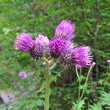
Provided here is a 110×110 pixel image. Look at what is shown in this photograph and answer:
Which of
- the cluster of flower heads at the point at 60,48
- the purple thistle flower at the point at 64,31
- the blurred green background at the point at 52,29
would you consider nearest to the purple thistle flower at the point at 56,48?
the cluster of flower heads at the point at 60,48

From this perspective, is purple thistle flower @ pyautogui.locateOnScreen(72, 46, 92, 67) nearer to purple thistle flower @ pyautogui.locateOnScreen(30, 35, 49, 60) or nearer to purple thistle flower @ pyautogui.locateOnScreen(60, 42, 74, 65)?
purple thistle flower @ pyautogui.locateOnScreen(60, 42, 74, 65)

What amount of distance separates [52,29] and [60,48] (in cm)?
214

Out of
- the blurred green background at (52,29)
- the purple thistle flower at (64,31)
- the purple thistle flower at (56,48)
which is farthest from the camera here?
the blurred green background at (52,29)

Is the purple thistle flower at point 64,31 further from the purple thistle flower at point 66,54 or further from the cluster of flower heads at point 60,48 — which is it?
the purple thistle flower at point 66,54

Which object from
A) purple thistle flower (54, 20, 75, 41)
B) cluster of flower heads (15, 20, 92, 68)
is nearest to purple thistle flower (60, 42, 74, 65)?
cluster of flower heads (15, 20, 92, 68)

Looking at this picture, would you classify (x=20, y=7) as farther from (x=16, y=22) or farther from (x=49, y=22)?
(x=49, y=22)

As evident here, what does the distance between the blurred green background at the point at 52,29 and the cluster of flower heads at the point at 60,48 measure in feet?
4.48

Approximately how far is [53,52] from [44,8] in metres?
3.54

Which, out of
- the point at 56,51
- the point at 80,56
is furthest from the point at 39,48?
the point at 80,56

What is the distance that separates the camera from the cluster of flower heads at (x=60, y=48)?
828 mm

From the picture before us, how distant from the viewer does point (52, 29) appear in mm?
2887

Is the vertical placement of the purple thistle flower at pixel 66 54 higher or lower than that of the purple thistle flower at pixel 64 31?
lower

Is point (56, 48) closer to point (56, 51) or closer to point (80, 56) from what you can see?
point (56, 51)

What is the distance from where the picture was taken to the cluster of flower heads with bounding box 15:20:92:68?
0.83m
